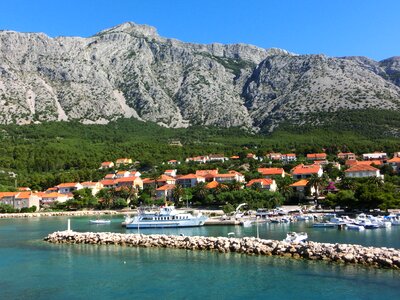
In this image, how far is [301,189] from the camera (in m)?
80.5

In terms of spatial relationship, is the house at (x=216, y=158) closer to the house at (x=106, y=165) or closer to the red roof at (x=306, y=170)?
the house at (x=106, y=165)

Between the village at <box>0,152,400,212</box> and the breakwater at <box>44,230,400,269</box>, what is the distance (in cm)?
3975

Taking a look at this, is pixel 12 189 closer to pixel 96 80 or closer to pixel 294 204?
pixel 294 204

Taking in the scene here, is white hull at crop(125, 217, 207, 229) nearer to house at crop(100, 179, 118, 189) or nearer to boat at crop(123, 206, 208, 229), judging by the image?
boat at crop(123, 206, 208, 229)

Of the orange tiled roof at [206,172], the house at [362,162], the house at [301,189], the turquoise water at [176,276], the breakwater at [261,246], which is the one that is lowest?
the turquoise water at [176,276]

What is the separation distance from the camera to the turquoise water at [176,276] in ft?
75.2

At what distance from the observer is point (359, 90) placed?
170125mm

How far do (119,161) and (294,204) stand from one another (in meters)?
65.2

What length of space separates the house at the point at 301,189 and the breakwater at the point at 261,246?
42.8 m

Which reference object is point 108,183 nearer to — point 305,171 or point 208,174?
point 208,174

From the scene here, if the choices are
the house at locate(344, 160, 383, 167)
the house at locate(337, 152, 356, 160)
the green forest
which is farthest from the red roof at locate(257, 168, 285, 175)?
the green forest

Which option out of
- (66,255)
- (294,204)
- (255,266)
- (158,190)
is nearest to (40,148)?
(158,190)

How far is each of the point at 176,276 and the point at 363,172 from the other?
6992 centimetres

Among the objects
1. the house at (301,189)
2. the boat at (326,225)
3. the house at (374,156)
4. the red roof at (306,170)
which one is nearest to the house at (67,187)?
the red roof at (306,170)
